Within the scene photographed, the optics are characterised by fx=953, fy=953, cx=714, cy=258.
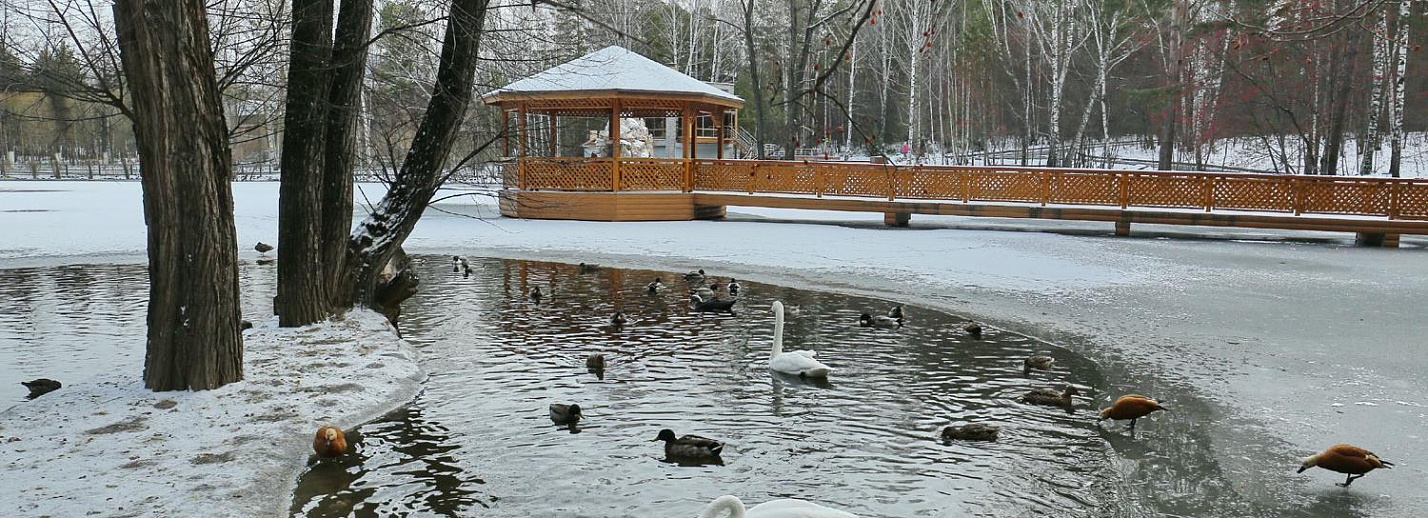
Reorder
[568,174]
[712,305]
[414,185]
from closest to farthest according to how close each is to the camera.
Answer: [414,185], [712,305], [568,174]

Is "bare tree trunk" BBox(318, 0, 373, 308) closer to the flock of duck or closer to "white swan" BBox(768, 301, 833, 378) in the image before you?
the flock of duck

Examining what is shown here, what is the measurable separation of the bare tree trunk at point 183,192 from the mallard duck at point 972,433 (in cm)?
498

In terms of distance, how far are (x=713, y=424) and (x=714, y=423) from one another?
0.03 m

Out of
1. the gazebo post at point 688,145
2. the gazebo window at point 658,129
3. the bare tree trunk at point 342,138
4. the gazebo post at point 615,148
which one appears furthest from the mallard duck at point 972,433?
the gazebo window at point 658,129

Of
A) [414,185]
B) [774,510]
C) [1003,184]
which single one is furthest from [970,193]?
[774,510]

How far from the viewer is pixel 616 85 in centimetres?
2306

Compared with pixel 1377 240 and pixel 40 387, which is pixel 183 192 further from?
pixel 1377 240

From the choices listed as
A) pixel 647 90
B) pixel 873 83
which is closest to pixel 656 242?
pixel 647 90

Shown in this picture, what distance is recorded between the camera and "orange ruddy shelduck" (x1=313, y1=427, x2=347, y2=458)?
573 centimetres

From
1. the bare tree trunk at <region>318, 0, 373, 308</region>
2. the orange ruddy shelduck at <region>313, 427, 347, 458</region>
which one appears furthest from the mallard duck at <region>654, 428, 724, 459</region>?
the bare tree trunk at <region>318, 0, 373, 308</region>

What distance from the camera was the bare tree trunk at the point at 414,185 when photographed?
9094 mm

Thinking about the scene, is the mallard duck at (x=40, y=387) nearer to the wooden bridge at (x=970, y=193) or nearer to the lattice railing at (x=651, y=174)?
the wooden bridge at (x=970, y=193)

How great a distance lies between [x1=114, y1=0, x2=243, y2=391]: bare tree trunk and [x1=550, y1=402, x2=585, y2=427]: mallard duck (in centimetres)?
241

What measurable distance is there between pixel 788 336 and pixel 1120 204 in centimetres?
1494
